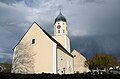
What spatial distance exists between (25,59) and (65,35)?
22.6 meters

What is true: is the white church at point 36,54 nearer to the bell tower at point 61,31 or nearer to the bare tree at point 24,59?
the bare tree at point 24,59

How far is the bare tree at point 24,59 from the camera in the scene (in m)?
37.3

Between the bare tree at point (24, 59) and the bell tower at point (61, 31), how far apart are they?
1960 cm

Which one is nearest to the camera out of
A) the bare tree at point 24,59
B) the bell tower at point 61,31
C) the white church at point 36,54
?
the white church at point 36,54

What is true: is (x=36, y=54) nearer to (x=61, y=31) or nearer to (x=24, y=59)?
(x=24, y=59)

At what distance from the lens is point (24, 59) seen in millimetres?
38031

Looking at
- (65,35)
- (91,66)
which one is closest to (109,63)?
A: (91,66)

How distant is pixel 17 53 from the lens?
39688mm

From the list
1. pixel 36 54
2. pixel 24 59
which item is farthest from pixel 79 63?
pixel 24 59

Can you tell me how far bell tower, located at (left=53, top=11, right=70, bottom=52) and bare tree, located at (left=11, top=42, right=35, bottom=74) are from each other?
1960cm

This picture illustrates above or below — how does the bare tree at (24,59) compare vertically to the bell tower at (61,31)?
below

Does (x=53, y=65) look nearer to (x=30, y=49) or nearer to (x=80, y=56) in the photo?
(x=30, y=49)

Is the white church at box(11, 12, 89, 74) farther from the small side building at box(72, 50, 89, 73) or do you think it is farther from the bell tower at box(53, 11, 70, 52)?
Result: the small side building at box(72, 50, 89, 73)

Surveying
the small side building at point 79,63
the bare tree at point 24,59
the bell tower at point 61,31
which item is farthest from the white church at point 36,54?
the small side building at point 79,63
